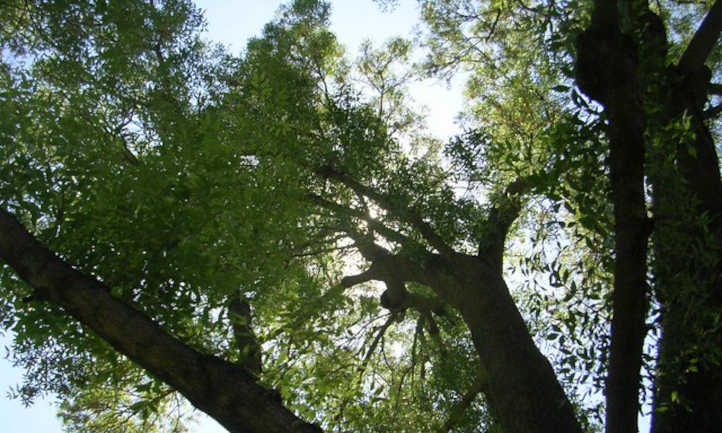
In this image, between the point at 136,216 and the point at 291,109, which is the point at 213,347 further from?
the point at 291,109

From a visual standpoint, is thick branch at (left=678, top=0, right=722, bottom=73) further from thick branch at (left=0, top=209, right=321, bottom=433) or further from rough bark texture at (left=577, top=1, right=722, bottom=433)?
thick branch at (left=0, top=209, right=321, bottom=433)

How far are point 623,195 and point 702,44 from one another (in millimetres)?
3847

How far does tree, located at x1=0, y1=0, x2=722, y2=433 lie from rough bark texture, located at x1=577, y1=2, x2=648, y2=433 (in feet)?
0.04

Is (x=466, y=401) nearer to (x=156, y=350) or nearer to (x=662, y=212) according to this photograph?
(x=662, y=212)

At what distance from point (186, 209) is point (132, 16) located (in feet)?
15.5

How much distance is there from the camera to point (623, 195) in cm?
358

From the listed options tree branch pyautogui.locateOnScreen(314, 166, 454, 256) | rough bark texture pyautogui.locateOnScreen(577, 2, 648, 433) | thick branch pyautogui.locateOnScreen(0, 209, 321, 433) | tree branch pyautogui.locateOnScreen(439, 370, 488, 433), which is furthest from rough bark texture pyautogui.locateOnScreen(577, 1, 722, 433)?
tree branch pyautogui.locateOnScreen(439, 370, 488, 433)

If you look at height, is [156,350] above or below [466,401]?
below

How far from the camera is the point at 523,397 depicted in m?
5.89

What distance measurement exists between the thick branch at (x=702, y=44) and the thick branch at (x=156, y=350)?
18.6ft

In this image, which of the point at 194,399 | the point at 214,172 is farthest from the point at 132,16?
the point at 194,399

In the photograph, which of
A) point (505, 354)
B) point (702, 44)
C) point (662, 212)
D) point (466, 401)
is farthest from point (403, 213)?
point (702, 44)

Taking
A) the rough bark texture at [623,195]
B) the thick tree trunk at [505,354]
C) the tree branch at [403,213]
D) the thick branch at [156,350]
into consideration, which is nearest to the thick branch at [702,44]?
the rough bark texture at [623,195]

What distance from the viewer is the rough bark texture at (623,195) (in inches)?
→ 139
